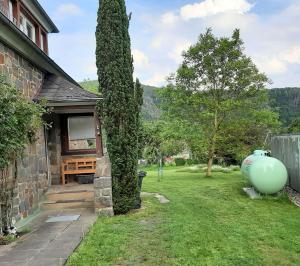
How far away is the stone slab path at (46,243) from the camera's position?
5301 mm

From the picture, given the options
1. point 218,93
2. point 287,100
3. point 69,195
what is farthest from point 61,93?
point 287,100

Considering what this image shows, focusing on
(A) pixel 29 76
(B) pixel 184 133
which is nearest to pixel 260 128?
(B) pixel 184 133

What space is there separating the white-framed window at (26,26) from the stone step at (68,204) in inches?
199

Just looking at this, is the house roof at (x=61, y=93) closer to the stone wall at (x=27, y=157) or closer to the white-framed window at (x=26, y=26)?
the stone wall at (x=27, y=157)

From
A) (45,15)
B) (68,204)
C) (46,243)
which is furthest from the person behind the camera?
(45,15)

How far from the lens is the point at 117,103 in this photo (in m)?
9.04

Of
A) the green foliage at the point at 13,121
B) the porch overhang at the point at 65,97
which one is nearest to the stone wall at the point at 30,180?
the green foliage at the point at 13,121

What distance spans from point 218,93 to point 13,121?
13857mm

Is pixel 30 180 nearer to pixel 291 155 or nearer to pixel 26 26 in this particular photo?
pixel 26 26

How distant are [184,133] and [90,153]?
23.0 ft

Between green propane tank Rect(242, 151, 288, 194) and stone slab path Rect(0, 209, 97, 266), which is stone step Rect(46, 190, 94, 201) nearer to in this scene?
stone slab path Rect(0, 209, 97, 266)

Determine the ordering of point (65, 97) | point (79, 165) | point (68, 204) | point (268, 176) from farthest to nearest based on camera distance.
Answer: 1. point (79, 165)
2. point (268, 176)
3. point (65, 97)
4. point (68, 204)

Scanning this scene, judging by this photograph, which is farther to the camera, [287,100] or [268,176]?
[287,100]

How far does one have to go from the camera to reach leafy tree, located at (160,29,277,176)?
60.6 feet
